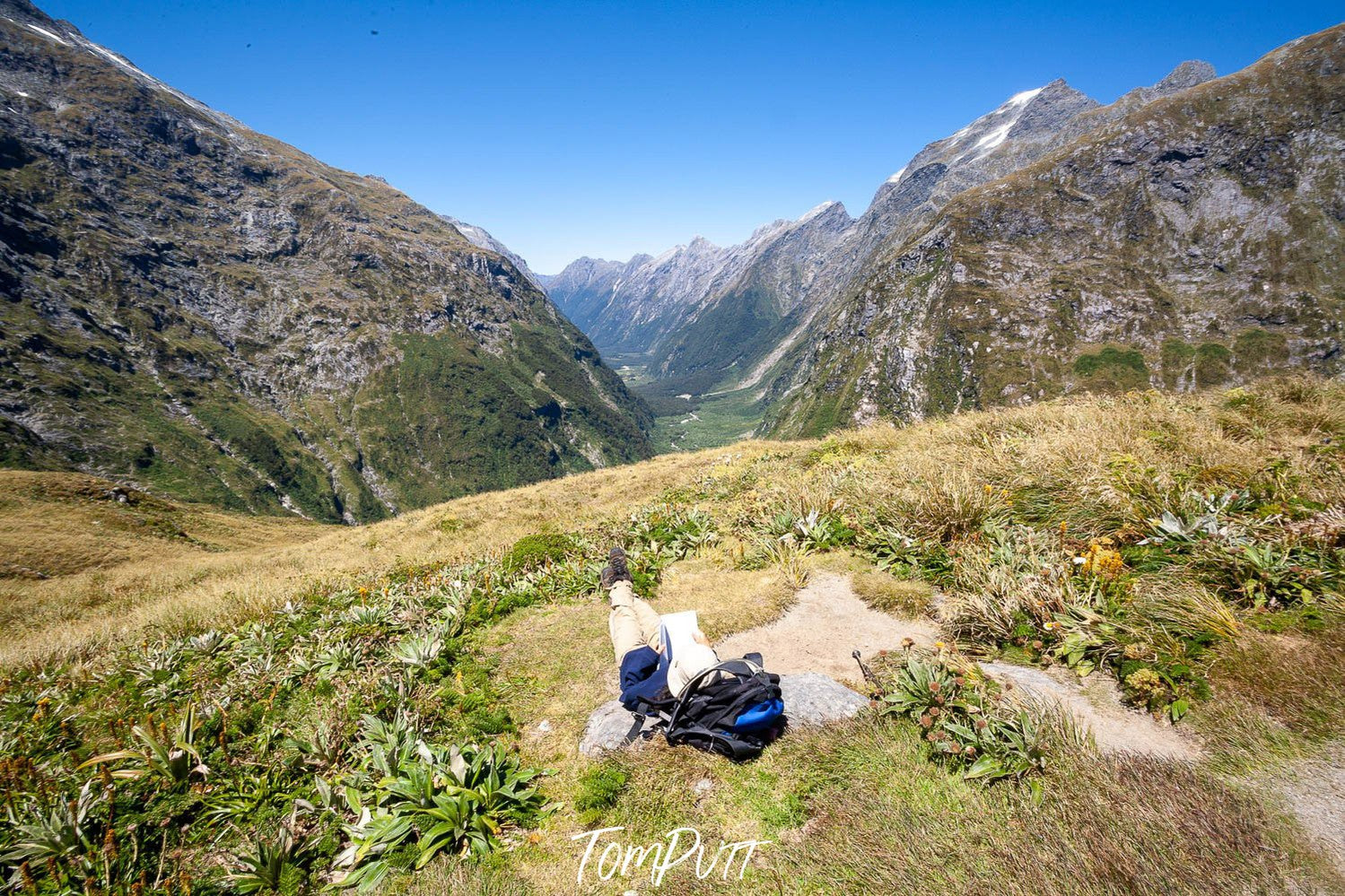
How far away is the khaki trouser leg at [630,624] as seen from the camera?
7.14 m

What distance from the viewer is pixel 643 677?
628 centimetres

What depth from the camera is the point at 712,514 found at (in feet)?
41.6

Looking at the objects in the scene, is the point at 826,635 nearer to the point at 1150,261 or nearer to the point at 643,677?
the point at 643,677

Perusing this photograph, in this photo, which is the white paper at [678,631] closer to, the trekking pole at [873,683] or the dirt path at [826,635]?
the dirt path at [826,635]

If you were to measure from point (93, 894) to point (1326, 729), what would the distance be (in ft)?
31.3

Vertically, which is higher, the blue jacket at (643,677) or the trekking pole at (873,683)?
the trekking pole at (873,683)

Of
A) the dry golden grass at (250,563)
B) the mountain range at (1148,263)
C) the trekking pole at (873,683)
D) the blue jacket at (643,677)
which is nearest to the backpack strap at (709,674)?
the blue jacket at (643,677)

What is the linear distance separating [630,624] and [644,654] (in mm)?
989

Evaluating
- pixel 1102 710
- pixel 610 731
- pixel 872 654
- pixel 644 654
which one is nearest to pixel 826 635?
pixel 872 654

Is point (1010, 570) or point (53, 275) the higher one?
point (53, 275)

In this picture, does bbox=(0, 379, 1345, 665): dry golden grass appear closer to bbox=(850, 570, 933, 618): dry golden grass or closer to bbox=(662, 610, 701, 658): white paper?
bbox=(850, 570, 933, 618): dry golden grass

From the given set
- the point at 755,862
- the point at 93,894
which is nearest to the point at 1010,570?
the point at 755,862

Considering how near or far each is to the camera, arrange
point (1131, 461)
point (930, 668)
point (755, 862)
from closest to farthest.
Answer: point (755, 862)
point (930, 668)
point (1131, 461)

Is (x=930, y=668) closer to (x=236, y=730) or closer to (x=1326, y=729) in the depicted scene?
(x=1326, y=729)
